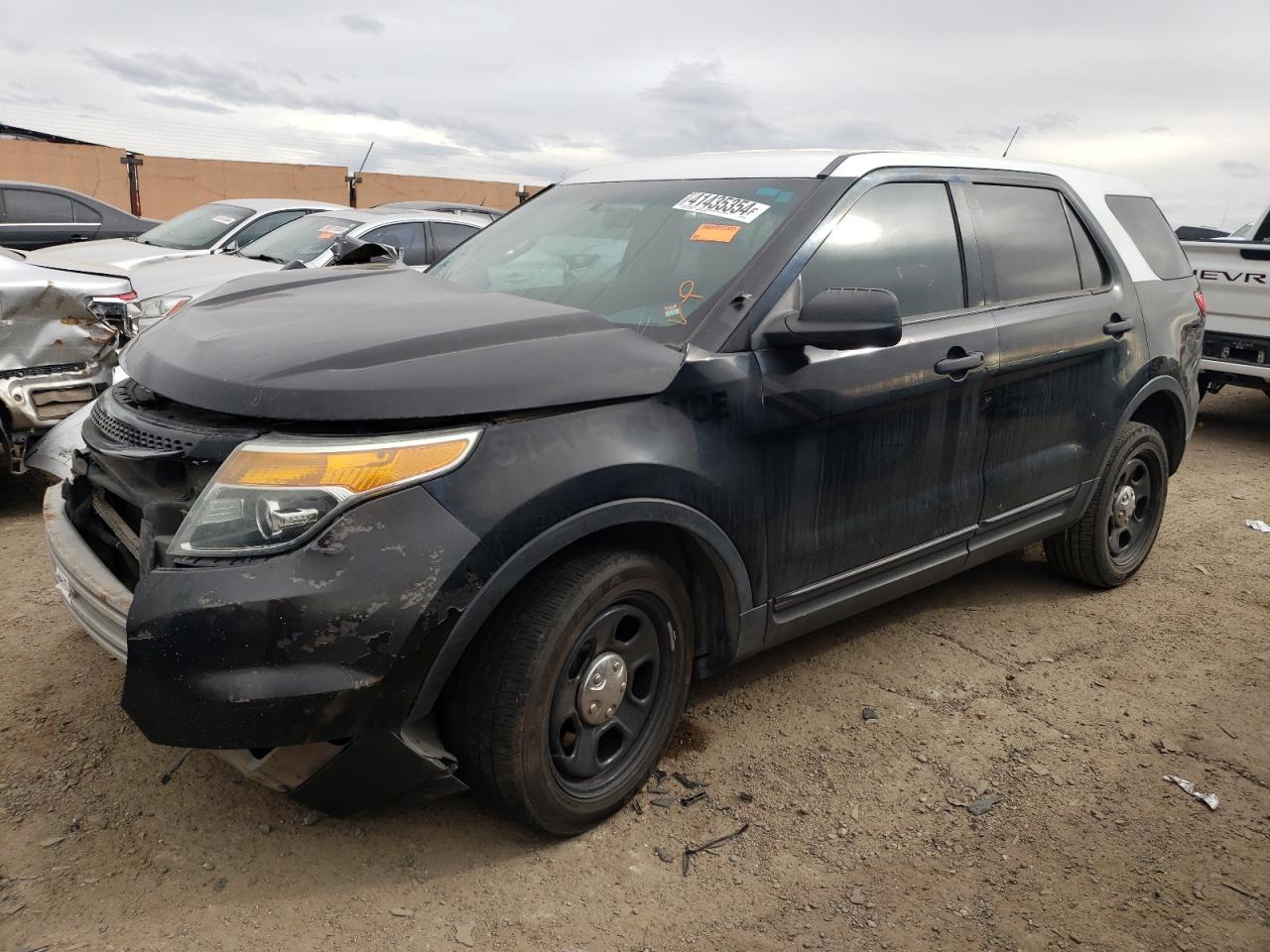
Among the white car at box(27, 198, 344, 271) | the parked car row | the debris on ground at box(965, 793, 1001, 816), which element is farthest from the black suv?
the white car at box(27, 198, 344, 271)

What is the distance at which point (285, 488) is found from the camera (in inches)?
83.4

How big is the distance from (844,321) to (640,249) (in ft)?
2.64

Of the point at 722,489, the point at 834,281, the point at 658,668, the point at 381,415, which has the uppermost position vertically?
the point at 834,281

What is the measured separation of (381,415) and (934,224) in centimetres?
210

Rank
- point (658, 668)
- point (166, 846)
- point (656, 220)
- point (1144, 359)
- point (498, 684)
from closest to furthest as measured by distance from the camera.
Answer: point (498, 684) → point (166, 846) → point (658, 668) → point (656, 220) → point (1144, 359)

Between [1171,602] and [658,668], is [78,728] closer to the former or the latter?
[658,668]

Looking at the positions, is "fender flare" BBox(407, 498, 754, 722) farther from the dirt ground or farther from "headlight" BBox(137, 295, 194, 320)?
"headlight" BBox(137, 295, 194, 320)

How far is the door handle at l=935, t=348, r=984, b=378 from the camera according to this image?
3.24 meters

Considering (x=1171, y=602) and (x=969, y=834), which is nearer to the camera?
(x=969, y=834)

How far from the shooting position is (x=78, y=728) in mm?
3014

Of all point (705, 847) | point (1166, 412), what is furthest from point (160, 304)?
point (1166, 412)

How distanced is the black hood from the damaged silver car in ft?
8.04

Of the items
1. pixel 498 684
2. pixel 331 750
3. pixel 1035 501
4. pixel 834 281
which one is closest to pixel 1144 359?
pixel 1035 501

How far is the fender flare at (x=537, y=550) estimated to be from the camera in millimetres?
2229
